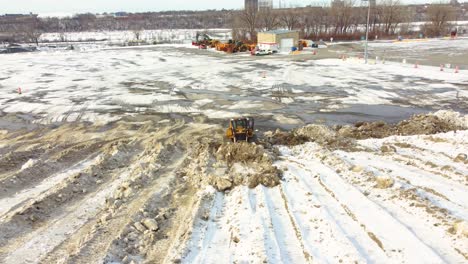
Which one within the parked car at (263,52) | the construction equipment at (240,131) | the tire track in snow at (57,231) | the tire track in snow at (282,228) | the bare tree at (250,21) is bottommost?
the tire track in snow at (57,231)

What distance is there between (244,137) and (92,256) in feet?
25.7

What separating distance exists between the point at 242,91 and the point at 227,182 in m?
14.5

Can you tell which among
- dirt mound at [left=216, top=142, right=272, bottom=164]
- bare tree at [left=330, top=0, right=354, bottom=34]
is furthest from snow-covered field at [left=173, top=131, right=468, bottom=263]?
bare tree at [left=330, top=0, right=354, bottom=34]

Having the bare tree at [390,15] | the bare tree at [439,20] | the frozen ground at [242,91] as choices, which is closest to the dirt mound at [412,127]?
the frozen ground at [242,91]

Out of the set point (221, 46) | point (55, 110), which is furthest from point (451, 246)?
point (221, 46)

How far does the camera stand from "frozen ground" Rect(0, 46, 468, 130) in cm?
1862

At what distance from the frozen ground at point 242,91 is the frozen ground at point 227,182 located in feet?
0.65

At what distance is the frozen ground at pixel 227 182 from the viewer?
6.72m

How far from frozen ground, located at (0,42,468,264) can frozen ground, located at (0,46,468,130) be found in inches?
7.9

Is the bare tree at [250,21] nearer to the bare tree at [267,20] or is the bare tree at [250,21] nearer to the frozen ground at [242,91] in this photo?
the bare tree at [267,20]

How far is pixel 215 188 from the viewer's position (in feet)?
31.1

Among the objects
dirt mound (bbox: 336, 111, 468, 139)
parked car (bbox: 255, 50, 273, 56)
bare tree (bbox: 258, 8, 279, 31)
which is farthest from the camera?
bare tree (bbox: 258, 8, 279, 31)

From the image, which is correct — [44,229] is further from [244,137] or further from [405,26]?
[405,26]

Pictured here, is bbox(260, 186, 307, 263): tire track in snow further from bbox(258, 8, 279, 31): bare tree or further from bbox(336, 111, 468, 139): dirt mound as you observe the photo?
bbox(258, 8, 279, 31): bare tree
